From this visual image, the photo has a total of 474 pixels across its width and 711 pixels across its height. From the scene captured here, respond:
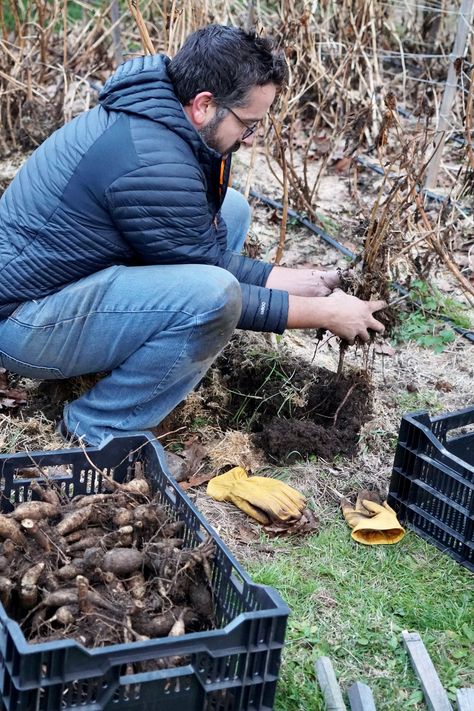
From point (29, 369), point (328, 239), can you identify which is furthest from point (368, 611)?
point (328, 239)

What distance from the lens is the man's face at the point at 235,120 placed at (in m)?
2.96

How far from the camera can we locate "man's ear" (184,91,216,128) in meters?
2.93

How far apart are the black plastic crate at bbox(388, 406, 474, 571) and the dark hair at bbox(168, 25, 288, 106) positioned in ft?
3.77

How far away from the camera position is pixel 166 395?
3197 mm

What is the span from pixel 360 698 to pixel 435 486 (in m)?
0.88

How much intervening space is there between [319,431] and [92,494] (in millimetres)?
1021

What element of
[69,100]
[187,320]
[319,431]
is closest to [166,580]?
[187,320]

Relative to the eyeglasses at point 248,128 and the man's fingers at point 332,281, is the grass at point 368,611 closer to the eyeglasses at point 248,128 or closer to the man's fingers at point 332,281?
the man's fingers at point 332,281

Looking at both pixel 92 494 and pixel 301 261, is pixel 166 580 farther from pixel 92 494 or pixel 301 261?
pixel 301 261

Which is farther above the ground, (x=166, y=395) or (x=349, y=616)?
(x=166, y=395)

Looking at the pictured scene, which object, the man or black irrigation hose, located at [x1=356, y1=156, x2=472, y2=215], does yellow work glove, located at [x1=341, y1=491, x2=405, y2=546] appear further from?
black irrigation hose, located at [x1=356, y1=156, x2=472, y2=215]

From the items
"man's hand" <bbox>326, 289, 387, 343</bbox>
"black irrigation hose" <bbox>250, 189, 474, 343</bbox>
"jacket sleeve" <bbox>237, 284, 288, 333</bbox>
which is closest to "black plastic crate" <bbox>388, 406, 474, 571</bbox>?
"man's hand" <bbox>326, 289, 387, 343</bbox>

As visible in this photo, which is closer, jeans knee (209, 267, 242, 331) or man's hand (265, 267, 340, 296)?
jeans knee (209, 267, 242, 331)

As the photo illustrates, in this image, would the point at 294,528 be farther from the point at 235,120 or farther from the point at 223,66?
the point at 223,66
